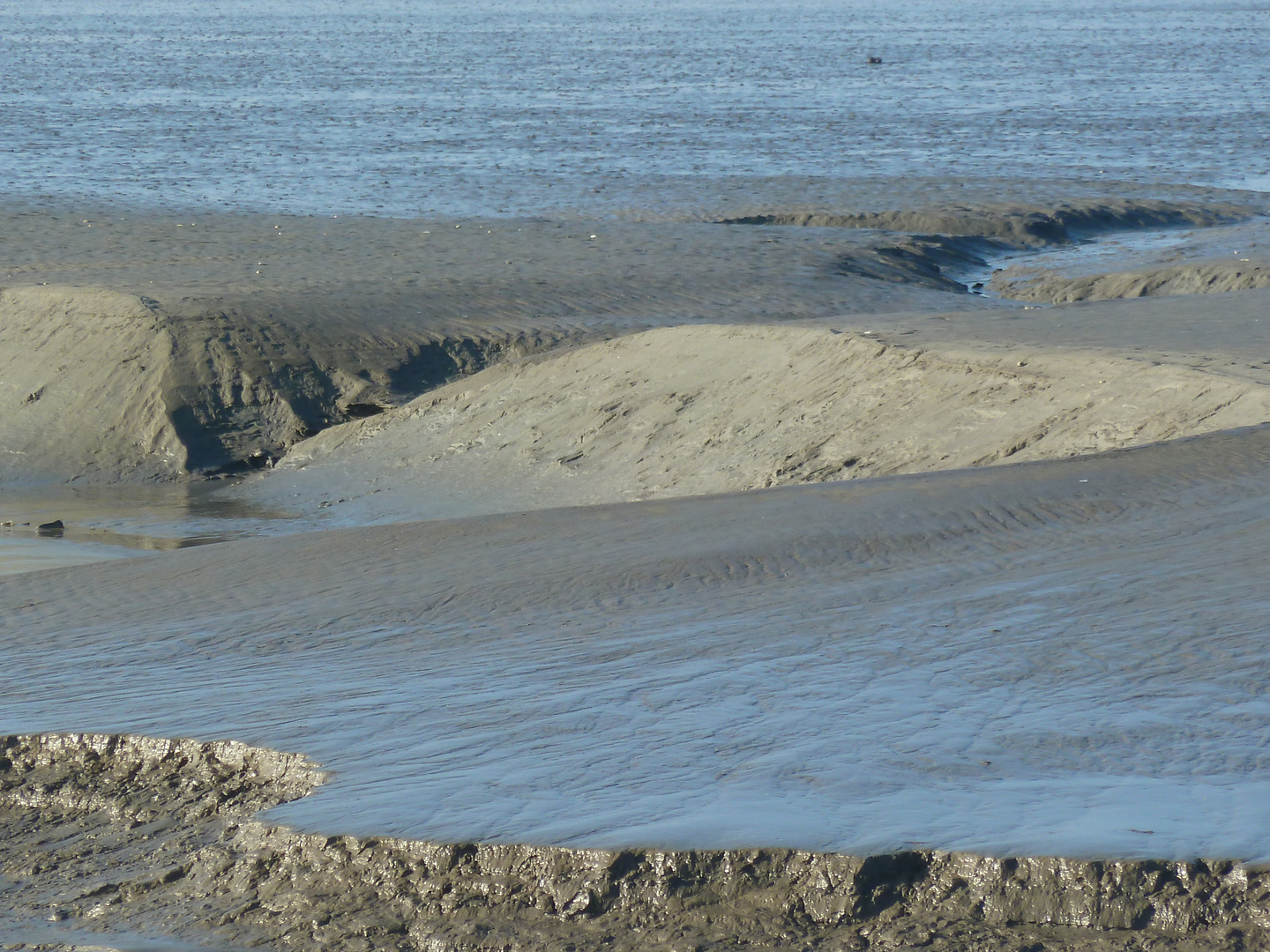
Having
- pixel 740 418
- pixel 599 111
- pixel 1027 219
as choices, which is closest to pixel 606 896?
pixel 740 418

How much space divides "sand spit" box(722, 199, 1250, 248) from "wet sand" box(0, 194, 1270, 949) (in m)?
6.53

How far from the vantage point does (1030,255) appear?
17156 mm

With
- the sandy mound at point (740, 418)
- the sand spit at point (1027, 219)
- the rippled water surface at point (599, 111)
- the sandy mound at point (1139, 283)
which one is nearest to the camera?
the sandy mound at point (740, 418)

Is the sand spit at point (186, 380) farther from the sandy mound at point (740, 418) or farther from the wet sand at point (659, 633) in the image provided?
the sandy mound at point (740, 418)

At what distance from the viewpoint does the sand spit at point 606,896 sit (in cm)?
300

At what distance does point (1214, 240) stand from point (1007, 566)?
38.3 ft

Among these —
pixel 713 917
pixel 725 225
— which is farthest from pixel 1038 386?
pixel 725 225

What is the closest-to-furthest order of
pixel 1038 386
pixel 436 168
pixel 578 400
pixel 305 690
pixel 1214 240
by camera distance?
1. pixel 305 690
2. pixel 1038 386
3. pixel 578 400
4. pixel 1214 240
5. pixel 436 168

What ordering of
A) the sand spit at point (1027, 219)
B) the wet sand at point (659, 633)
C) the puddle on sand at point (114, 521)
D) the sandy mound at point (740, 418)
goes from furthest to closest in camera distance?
1. the sand spit at point (1027, 219)
2. the puddle on sand at point (114, 521)
3. the sandy mound at point (740, 418)
4. the wet sand at point (659, 633)

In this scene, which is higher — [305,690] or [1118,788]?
[1118,788]

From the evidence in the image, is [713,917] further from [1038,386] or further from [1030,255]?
[1030,255]

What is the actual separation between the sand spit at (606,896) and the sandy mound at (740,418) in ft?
16.2

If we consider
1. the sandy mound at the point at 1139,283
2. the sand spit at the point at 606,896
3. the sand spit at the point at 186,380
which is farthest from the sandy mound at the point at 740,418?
the sand spit at the point at 606,896

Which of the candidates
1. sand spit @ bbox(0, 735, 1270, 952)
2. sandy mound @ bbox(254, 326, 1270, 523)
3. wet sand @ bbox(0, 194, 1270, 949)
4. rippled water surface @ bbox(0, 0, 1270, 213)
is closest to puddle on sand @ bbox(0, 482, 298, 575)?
wet sand @ bbox(0, 194, 1270, 949)
